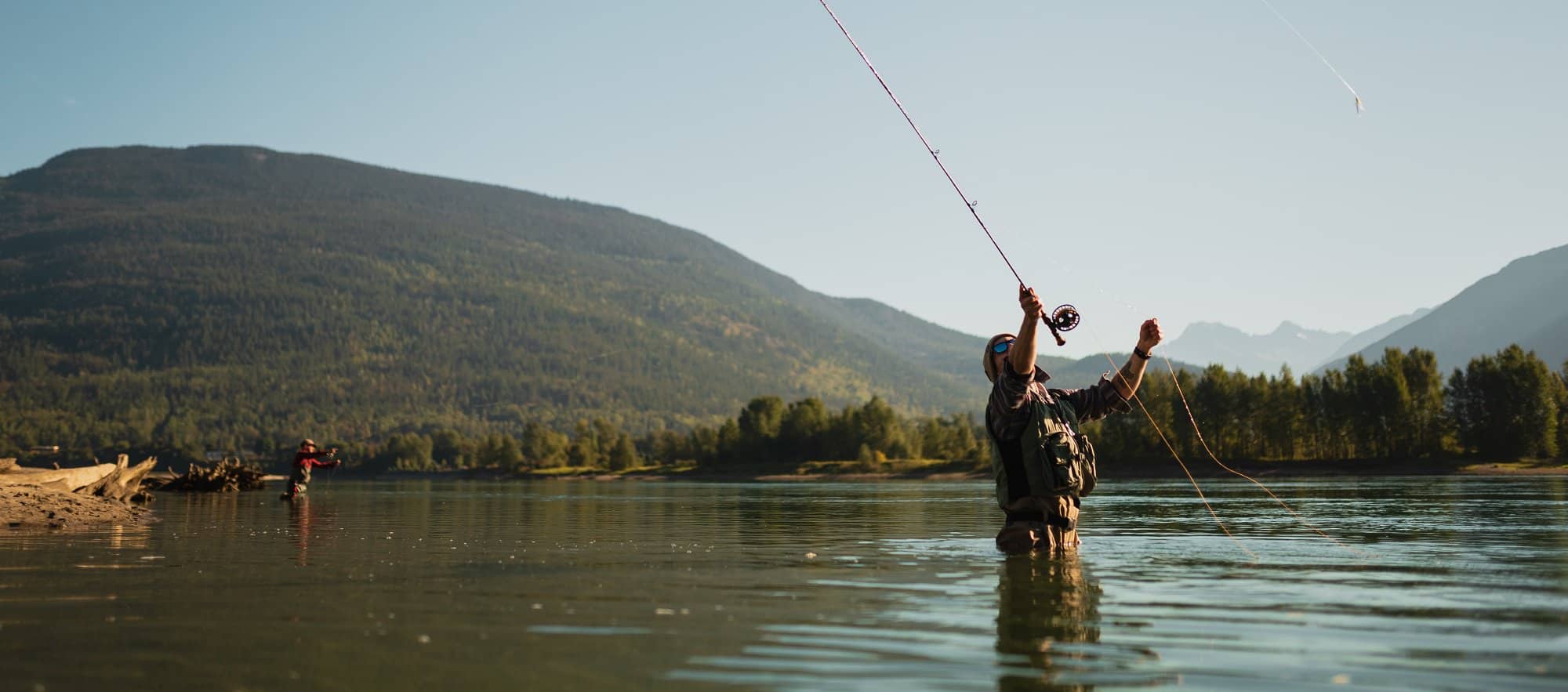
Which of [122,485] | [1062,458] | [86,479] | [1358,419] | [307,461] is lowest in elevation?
[122,485]

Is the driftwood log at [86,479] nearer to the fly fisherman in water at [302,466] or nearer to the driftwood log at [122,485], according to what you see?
the driftwood log at [122,485]

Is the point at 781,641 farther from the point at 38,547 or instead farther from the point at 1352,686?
the point at 38,547

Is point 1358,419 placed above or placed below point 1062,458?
above

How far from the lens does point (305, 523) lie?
26.4 meters

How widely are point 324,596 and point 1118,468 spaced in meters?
123

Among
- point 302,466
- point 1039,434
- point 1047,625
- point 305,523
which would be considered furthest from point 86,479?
point 1047,625

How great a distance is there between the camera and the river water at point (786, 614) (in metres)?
6.82

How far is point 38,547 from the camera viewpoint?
1669 centimetres

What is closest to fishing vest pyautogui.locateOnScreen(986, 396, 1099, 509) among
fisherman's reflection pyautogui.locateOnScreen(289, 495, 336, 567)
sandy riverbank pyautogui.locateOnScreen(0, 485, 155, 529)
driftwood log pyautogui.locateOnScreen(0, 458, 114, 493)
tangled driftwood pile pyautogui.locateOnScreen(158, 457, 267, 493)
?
fisherman's reflection pyautogui.locateOnScreen(289, 495, 336, 567)

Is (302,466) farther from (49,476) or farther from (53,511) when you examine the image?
(53,511)

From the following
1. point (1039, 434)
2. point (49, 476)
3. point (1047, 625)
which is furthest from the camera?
point (49, 476)

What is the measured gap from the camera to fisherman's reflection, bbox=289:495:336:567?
16.1m

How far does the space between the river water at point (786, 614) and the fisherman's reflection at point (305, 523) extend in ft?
0.83

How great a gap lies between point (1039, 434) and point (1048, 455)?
0.27m
